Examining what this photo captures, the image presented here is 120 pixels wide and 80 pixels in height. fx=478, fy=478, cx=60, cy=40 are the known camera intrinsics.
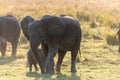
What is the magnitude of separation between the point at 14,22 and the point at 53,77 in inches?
252

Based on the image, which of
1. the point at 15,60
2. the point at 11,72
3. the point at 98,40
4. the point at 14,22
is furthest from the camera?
the point at 98,40

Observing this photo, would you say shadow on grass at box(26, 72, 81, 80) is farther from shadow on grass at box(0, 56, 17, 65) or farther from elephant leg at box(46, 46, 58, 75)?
shadow on grass at box(0, 56, 17, 65)

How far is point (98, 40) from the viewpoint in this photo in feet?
73.8

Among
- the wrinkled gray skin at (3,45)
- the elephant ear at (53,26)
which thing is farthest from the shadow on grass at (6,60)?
the elephant ear at (53,26)

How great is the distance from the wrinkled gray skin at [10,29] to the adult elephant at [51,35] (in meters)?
4.79

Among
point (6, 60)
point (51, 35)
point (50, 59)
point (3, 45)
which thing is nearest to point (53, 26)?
point (51, 35)

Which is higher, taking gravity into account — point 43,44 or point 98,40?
point 43,44

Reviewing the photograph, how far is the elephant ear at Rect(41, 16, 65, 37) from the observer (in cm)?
1284

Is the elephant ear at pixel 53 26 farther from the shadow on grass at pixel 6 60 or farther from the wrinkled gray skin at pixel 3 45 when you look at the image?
the wrinkled gray skin at pixel 3 45

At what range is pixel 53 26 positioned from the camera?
42.3ft

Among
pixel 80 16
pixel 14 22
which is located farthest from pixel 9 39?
pixel 80 16

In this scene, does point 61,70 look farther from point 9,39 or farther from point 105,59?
point 9,39

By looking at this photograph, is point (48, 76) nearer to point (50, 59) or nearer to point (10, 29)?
point (50, 59)

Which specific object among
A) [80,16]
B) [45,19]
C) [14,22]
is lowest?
[80,16]
